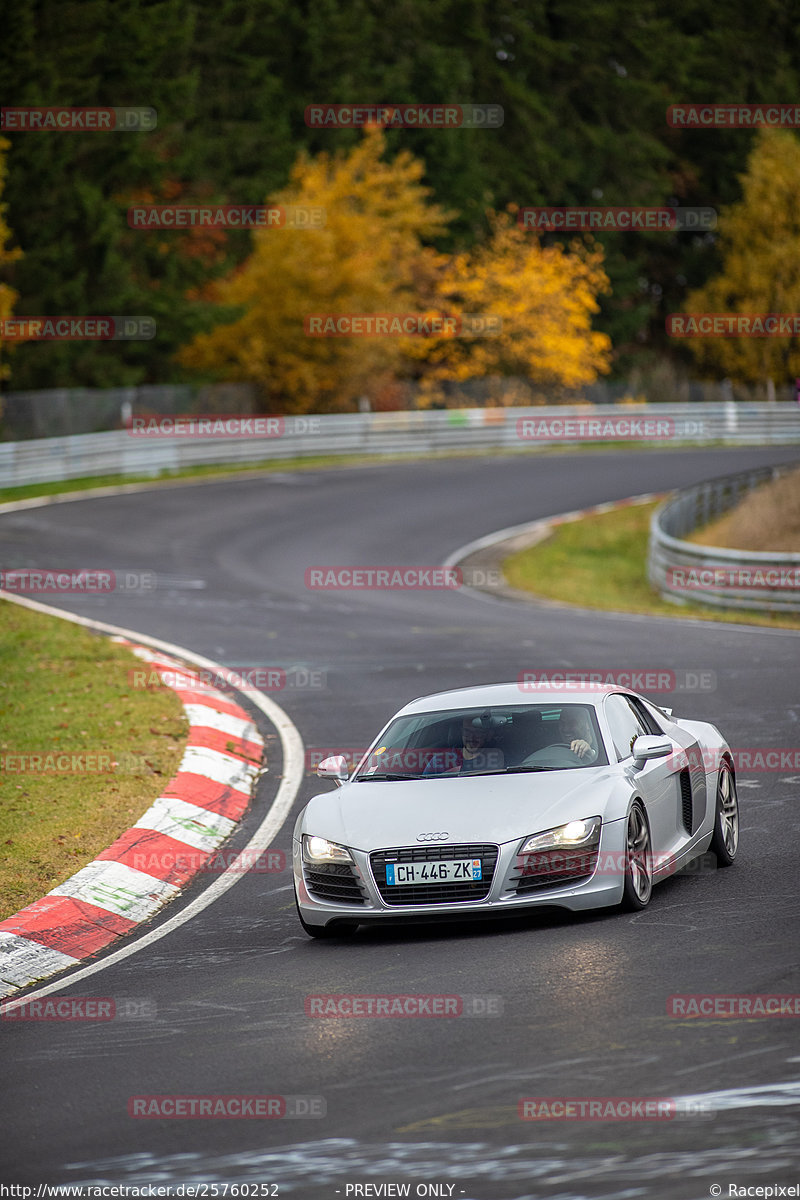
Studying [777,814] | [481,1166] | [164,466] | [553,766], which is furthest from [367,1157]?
[164,466]

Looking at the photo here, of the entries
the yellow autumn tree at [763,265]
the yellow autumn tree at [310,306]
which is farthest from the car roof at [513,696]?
the yellow autumn tree at [763,265]

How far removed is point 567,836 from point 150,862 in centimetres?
352

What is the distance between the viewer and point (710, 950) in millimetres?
7746

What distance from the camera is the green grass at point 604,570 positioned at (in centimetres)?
2502

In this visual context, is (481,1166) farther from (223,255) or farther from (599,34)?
(599,34)

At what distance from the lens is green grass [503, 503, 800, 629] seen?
25016 mm

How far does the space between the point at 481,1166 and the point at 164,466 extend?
3825 cm

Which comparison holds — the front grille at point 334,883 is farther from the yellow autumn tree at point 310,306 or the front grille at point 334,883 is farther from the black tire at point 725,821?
the yellow autumn tree at point 310,306

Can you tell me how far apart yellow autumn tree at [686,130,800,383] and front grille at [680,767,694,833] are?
197ft

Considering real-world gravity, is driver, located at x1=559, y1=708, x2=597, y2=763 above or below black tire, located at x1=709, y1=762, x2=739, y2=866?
above

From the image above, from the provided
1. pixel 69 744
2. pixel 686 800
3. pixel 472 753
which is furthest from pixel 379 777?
pixel 69 744

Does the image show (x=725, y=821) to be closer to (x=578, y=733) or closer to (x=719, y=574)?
(x=578, y=733)

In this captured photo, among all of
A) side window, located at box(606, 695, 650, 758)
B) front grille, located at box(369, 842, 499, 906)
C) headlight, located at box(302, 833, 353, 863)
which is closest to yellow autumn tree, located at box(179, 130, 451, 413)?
side window, located at box(606, 695, 650, 758)

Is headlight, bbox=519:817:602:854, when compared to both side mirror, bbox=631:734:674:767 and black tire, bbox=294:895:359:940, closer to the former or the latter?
side mirror, bbox=631:734:674:767
